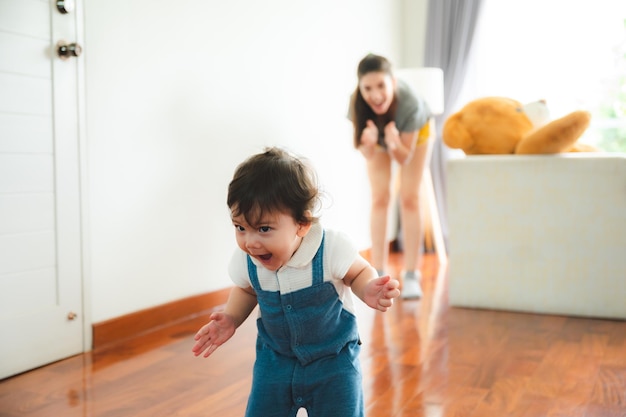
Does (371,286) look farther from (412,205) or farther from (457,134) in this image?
(412,205)

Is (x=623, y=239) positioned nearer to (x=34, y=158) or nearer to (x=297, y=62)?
(x=297, y=62)

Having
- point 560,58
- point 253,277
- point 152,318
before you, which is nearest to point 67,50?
point 152,318

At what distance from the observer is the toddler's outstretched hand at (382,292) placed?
1206 mm

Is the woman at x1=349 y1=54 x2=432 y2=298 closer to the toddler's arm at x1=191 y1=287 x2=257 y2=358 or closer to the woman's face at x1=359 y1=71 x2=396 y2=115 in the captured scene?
the woman's face at x1=359 y1=71 x2=396 y2=115

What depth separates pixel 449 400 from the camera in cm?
176

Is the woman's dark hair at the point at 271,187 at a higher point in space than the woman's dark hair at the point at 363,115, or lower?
lower

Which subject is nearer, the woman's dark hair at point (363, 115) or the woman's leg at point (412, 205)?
the woman's dark hair at point (363, 115)

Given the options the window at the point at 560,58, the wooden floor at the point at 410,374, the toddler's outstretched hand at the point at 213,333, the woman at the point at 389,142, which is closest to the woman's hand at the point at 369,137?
the woman at the point at 389,142

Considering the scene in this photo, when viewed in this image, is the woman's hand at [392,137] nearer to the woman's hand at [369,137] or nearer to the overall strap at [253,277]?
the woman's hand at [369,137]

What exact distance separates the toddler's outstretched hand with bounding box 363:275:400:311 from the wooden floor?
21.4 inches

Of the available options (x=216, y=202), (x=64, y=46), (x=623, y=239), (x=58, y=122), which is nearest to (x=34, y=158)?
(x=58, y=122)

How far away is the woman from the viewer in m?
2.86

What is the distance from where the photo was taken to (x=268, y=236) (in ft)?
3.98

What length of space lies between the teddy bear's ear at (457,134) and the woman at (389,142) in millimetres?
117
